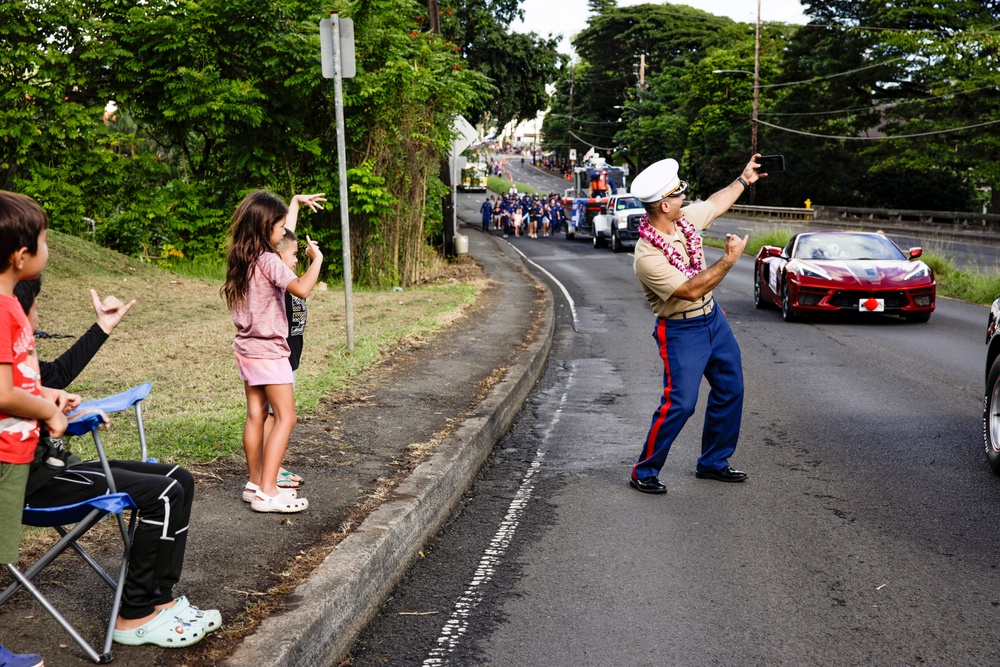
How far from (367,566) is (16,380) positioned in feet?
5.67

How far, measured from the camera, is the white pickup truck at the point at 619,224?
36.4 meters

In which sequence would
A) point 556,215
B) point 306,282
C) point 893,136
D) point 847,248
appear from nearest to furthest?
point 306,282
point 847,248
point 556,215
point 893,136

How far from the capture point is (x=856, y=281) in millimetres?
14688

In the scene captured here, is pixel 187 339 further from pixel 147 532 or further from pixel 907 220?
pixel 907 220

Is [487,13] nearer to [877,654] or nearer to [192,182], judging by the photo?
[192,182]

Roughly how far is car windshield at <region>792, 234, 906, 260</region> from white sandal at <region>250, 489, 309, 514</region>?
11.7 metres

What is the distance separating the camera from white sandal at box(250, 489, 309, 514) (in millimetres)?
5312

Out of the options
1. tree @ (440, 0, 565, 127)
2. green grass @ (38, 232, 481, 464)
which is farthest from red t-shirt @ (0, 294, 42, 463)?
tree @ (440, 0, 565, 127)

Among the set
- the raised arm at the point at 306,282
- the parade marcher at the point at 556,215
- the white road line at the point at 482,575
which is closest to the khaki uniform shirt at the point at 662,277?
the white road line at the point at 482,575

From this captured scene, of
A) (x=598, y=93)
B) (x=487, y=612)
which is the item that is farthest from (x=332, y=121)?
(x=598, y=93)

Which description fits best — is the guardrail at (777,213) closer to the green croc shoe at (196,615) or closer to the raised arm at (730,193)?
the raised arm at (730,193)

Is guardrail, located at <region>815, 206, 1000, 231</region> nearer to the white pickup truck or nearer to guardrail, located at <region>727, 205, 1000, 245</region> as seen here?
guardrail, located at <region>727, 205, 1000, 245</region>

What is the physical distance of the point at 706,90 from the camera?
253ft

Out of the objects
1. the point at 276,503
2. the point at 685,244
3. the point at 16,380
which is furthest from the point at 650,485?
the point at 16,380
